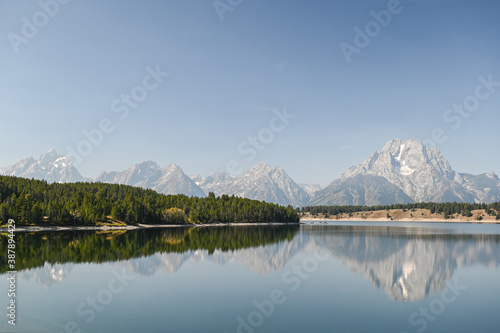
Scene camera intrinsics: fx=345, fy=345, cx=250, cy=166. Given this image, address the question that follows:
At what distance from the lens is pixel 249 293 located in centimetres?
4484

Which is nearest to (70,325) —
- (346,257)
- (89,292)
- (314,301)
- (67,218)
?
(89,292)

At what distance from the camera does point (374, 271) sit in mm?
61625

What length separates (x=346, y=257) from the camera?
7944 centimetres

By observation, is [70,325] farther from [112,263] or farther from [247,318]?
[112,263]

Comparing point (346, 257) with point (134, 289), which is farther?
point (346, 257)

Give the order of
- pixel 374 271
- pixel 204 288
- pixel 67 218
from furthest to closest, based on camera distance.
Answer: pixel 67 218 < pixel 374 271 < pixel 204 288

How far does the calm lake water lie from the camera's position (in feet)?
106

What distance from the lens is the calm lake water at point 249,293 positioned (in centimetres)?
3218

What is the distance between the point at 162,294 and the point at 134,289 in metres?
5.07

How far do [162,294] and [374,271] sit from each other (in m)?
38.1

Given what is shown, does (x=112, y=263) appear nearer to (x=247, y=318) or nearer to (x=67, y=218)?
(x=247, y=318)

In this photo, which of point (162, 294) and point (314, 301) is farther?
point (162, 294)

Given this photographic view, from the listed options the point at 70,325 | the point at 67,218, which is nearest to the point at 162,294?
the point at 70,325

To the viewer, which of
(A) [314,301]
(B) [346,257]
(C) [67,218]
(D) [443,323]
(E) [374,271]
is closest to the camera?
(D) [443,323]
